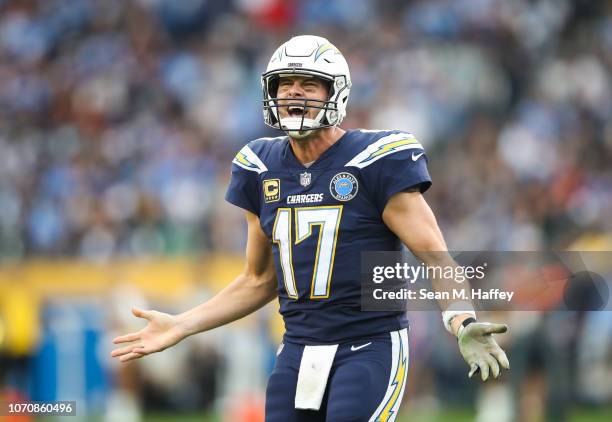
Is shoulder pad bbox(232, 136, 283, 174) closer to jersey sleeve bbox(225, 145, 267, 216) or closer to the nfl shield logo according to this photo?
jersey sleeve bbox(225, 145, 267, 216)

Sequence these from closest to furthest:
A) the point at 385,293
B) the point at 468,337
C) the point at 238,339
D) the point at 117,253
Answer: the point at 468,337 → the point at 385,293 → the point at 238,339 → the point at 117,253

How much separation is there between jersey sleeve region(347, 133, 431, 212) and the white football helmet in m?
0.23

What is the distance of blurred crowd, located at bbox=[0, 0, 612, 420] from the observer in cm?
1202

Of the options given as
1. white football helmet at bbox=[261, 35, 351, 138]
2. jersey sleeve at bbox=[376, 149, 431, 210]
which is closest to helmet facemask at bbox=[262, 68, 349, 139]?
white football helmet at bbox=[261, 35, 351, 138]

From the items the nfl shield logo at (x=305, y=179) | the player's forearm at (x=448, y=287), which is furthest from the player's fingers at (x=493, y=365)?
the nfl shield logo at (x=305, y=179)

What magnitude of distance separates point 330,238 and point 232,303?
673 millimetres

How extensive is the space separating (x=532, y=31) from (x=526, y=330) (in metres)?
6.04

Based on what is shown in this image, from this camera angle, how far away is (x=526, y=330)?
28.8 ft

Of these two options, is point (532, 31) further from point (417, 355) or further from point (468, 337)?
point (468, 337)

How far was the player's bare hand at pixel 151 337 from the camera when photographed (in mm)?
4766

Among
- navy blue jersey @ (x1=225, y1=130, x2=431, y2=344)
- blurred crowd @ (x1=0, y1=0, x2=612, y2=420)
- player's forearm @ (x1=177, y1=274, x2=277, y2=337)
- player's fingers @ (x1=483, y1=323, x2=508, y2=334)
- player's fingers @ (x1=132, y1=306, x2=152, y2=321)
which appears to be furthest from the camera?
blurred crowd @ (x1=0, y1=0, x2=612, y2=420)

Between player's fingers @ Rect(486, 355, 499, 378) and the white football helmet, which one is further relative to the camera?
the white football helmet

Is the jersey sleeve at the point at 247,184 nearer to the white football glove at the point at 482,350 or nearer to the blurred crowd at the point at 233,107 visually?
the white football glove at the point at 482,350

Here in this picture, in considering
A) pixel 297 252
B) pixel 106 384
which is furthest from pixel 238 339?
pixel 297 252
